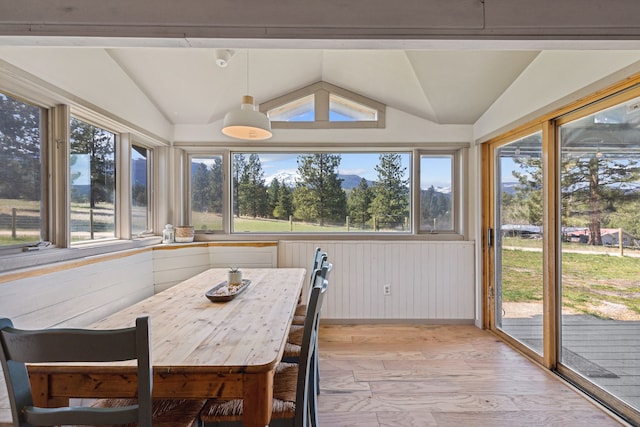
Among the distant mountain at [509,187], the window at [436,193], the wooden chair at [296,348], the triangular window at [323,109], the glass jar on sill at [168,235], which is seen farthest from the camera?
the window at [436,193]

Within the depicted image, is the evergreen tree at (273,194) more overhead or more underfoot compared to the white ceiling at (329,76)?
more underfoot

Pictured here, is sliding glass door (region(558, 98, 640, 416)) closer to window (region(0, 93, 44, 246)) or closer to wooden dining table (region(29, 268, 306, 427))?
wooden dining table (region(29, 268, 306, 427))

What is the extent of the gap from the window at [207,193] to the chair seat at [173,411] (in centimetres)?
251

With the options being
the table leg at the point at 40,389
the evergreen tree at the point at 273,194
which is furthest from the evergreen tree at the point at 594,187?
the table leg at the point at 40,389

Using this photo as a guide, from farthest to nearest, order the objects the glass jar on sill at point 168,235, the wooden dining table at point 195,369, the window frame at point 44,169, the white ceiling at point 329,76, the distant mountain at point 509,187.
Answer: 1. the glass jar on sill at point 168,235
2. the distant mountain at point 509,187
3. the white ceiling at point 329,76
4. the window frame at point 44,169
5. the wooden dining table at point 195,369

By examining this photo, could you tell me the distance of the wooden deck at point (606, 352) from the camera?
6.47ft

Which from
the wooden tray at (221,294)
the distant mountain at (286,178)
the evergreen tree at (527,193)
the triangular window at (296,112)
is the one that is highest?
the triangular window at (296,112)

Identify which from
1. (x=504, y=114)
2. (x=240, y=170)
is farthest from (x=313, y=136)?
(x=504, y=114)

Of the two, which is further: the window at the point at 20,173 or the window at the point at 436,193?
the window at the point at 436,193

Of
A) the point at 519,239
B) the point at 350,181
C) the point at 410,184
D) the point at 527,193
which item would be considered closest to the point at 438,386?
the point at 519,239

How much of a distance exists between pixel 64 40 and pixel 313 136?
252 cm

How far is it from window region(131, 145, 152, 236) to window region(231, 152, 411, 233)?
3.03 feet

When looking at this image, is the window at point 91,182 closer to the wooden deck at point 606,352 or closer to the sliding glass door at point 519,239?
the sliding glass door at point 519,239

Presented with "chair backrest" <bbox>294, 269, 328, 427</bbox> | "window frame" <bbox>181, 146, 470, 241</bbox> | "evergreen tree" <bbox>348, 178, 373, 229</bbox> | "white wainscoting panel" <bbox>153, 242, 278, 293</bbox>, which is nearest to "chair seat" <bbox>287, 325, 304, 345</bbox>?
"chair backrest" <bbox>294, 269, 328, 427</bbox>
